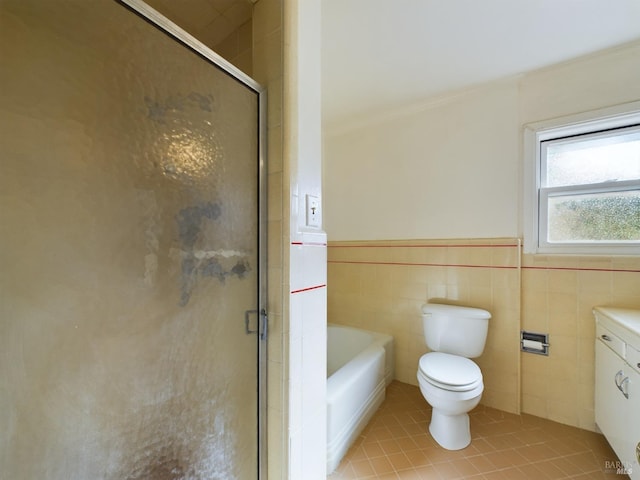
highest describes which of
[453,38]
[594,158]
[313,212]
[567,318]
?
[453,38]

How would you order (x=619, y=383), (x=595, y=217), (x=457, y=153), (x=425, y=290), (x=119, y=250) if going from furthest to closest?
1. (x=425, y=290)
2. (x=457, y=153)
3. (x=595, y=217)
4. (x=619, y=383)
5. (x=119, y=250)

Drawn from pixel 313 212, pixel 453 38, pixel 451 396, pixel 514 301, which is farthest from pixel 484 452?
pixel 453 38

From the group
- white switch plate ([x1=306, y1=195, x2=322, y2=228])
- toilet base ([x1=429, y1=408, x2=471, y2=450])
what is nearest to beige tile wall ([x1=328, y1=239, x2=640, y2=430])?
toilet base ([x1=429, y1=408, x2=471, y2=450])

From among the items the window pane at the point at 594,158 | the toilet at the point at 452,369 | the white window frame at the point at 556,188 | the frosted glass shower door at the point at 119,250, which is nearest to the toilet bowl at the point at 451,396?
the toilet at the point at 452,369

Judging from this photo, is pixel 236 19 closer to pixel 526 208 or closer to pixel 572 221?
pixel 526 208

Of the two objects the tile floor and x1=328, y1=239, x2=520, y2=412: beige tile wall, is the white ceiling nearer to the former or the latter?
x1=328, y1=239, x2=520, y2=412: beige tile wall

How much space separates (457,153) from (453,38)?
766mm

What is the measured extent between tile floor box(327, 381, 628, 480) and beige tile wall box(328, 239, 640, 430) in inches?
6.2

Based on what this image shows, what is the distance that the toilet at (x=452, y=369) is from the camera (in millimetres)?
1438

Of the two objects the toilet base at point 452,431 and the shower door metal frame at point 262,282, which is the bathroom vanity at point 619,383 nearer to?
the toilet base at point 452,431

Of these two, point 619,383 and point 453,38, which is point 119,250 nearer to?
point 453,38

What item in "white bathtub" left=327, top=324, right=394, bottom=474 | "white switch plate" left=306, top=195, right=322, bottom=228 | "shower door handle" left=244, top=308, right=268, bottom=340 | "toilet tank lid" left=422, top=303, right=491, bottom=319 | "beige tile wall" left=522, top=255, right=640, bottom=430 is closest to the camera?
"shower door handle" left=244, top=308, right=268, bottom=340

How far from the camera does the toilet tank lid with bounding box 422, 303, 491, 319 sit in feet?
5.74

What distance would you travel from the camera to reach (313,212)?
106 centimetres
